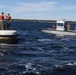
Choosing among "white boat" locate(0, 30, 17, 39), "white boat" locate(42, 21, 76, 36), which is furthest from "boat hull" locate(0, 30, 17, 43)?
"white boat" locate(42, 21, 76, 36)

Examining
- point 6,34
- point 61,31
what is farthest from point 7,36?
point 61,31

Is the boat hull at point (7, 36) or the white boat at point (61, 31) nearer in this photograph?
the boat hull at point (7, 36)

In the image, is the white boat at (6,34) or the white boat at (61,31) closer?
the white boat at (6,34)

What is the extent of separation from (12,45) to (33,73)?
1657 centimetres

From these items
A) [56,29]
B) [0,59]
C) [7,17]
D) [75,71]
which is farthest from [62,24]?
[75,71]

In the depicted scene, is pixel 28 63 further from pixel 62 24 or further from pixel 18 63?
pixel 62 24

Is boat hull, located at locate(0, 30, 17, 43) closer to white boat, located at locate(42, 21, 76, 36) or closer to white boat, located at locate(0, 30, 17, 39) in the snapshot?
white boat, located at locate(0, 30, 17, 39)

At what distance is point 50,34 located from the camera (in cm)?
5834

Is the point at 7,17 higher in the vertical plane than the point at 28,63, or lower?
higher

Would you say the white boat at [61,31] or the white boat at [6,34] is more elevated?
the white boat at [6,34]

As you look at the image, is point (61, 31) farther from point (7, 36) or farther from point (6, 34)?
point (6, 34)

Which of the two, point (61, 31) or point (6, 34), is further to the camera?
point (61, 31)

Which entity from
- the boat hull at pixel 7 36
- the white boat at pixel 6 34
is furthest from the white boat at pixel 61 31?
the white boat at pixel 6 34

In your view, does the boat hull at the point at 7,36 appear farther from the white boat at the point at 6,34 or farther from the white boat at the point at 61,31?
the white boat at the point at 61,31
